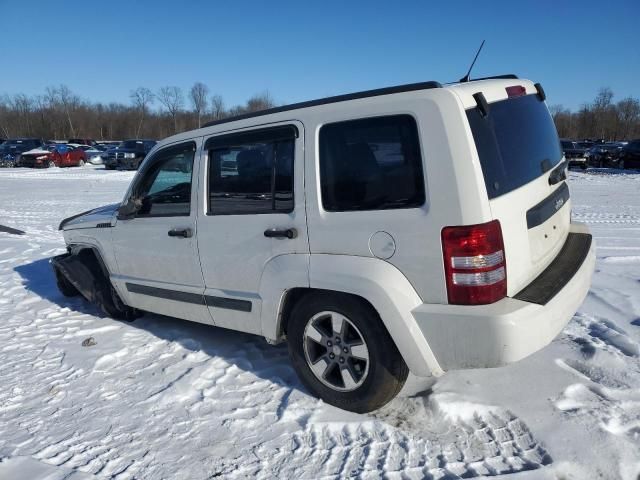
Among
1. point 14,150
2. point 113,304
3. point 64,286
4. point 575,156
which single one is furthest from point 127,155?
Answer: point 113,304

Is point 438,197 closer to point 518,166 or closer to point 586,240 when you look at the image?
point 518,166

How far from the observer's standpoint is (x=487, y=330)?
2.58 metres

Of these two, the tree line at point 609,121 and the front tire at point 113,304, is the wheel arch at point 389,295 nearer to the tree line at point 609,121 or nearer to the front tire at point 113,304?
the front tire at point 113,304

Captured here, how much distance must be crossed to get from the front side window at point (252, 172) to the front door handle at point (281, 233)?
14 cm

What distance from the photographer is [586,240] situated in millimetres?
3701

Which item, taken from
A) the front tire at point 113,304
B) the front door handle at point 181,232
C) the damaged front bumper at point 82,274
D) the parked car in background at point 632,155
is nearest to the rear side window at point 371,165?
the front door handle at point 181,232

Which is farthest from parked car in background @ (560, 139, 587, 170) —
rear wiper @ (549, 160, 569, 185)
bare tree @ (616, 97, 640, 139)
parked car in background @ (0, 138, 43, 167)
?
bare tree @ (616, 97, 640, 139)

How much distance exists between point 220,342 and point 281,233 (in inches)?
65.7

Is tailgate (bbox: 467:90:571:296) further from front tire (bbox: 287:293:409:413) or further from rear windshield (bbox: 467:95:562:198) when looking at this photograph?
front tire (bbox: 287:293:409:413)

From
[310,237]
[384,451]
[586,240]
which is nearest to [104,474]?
[384,451]

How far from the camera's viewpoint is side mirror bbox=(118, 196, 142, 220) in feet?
14.3

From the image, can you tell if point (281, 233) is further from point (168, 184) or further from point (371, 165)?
point (168, 184)

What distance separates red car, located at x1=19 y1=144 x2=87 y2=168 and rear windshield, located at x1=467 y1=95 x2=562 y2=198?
32960 millimetres

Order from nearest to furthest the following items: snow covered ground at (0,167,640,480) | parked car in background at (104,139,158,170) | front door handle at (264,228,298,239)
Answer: snow covered ground at (0,167,640,480) < front door handle at (264,228,298,239) < parked car in background at (104,139,158,170)
